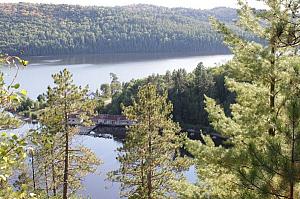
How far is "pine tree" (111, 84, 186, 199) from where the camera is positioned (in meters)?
15.3

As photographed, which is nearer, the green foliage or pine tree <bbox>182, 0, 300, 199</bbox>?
pine tree <bbox>182, 0, 300, 199</bbox>

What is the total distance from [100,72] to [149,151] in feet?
341

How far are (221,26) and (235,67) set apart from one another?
2.79 ft

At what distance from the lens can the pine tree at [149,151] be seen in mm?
15289

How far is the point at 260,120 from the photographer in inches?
280

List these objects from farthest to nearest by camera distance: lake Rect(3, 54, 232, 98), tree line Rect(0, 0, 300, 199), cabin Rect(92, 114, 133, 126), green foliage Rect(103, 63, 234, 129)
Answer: lake Rect(3, 54, 232, 98) < cabin Rect(92, 114, 133, 126) < green foliage Rect(103, 63, 234, 129) < tree line Rect(0, 0, 300, 199)

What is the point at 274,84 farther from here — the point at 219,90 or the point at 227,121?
the point at 219,90

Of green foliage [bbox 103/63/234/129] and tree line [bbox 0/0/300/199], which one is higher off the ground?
tree line [bbox 0/0/300/199]

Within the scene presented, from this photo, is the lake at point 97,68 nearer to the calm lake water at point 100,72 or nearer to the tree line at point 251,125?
the calm lake water at point 100,72

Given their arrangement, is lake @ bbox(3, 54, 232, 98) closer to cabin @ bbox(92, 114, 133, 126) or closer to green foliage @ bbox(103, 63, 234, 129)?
cabin @ bbox(92, 114, 133, 126)

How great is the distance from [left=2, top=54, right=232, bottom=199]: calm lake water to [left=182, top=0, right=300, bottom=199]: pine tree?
95.3 ft

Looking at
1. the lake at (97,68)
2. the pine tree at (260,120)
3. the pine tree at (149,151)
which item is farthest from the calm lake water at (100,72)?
the pine tree at (260,120)

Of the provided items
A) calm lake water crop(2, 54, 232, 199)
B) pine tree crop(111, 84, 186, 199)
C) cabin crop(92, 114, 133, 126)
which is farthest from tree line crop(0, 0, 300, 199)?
cabin crop(92, 114, 133, 126)

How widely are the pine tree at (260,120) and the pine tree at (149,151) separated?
6.67m
